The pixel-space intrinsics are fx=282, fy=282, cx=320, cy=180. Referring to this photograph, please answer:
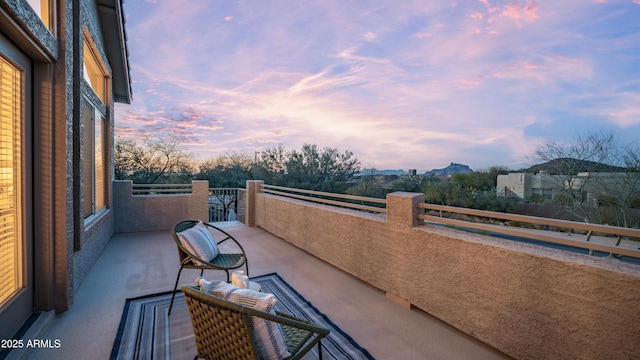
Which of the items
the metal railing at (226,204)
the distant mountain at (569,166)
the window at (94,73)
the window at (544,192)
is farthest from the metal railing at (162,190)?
the distant mountain at (569,166)

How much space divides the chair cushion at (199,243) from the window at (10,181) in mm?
1208

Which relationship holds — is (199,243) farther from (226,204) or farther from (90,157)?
(226,204)

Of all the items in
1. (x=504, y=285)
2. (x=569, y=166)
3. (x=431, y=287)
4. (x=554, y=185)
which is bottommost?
(x=431, y=287)

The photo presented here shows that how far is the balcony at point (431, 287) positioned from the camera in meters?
1.80

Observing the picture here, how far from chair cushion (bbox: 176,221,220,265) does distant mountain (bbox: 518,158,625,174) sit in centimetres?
1314

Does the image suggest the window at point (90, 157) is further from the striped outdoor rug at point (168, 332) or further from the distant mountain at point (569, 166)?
the distant mountain at point (569, 166)

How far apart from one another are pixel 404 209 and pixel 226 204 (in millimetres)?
8416

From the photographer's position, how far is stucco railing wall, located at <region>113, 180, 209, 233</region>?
21.7ft

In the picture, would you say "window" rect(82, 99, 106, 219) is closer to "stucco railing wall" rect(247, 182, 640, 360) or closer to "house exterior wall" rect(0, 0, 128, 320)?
"house exterior wall" rect(0, 0, 128, 320)

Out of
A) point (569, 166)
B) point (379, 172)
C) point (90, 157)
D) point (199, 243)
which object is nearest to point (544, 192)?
point (569, 166)

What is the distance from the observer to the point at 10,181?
2.19 meters

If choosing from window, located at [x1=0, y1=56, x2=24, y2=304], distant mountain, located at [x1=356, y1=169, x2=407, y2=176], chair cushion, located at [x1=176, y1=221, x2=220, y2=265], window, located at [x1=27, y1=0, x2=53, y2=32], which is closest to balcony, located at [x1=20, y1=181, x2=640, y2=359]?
window, located at [x1=0, y1=56, x2=24, y2=304]

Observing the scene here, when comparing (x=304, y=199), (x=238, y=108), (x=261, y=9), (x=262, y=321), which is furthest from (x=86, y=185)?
(x=238, y=108)

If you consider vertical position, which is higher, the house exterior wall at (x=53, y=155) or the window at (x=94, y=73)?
the window at (x=94, y=73)
